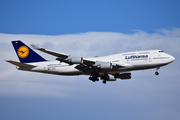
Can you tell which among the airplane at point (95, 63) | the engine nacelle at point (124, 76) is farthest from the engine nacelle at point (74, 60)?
the engine nacelle at point (124, 76)

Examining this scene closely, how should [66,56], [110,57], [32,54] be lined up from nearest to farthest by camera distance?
[66,56] → [110,57] → [32,54]

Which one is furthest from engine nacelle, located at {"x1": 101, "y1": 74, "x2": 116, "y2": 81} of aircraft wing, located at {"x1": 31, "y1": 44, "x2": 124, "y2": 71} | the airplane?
aircraft wing, located at {"x1": 31, "y1": 44, "x2": 124, "y2": 71}

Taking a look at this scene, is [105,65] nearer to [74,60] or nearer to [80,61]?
[80,61]

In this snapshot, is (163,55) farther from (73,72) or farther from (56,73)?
(56,73)

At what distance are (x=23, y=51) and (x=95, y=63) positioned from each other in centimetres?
1583

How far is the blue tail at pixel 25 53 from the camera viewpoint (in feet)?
172

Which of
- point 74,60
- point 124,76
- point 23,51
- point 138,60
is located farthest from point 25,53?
point 138,60

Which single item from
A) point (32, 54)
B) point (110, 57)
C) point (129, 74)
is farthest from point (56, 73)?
point (129, 74)

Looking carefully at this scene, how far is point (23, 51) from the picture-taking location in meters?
53.8

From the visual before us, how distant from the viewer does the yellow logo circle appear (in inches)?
2099

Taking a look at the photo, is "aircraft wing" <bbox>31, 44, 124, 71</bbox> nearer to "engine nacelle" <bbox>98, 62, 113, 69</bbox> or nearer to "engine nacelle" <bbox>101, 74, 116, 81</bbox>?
"engine nacelle" <bbox>98, 62, 113, 69</bbox>

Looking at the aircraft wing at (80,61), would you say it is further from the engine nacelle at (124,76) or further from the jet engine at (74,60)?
the engine nacelle at (124,76)

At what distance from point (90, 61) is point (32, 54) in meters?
13.1

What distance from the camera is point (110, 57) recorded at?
48.2 m
